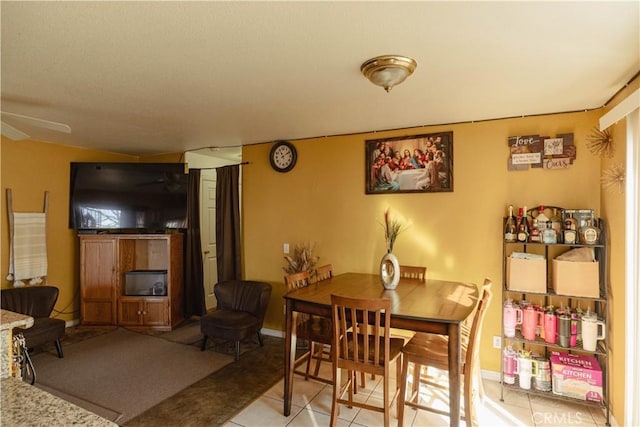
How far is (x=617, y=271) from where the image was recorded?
241 cm

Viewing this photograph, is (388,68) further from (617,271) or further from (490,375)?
(490,375)

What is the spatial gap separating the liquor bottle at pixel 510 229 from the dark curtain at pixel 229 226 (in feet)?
9.98

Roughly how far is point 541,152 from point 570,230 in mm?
726

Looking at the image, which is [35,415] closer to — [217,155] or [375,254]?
[375,254]

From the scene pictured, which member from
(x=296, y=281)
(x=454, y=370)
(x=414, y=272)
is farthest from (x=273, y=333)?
(x=454, y=370)

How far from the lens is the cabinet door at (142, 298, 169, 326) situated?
442 centimetres

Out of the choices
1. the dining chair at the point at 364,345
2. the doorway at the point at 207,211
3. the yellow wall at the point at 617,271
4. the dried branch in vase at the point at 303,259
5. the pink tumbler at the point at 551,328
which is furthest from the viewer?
the doorway at the point at 207,211

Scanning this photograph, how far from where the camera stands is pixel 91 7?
4.90ft

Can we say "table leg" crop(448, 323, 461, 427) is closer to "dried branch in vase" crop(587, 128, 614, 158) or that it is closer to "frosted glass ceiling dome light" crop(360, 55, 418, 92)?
"frosted glass ceiling dome light" crop(360, 55, 418, 92)

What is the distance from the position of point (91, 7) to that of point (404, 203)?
287 centimetres

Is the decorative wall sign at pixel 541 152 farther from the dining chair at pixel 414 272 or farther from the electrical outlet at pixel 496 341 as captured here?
the electrical outlet at pixel 496 341

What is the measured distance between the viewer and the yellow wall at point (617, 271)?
2.30 metres

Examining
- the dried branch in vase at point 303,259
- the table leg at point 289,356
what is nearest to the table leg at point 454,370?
the table leg at point 289,356

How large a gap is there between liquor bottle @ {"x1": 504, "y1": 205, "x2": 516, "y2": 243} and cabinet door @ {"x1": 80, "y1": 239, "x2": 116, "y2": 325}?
4.58 m
